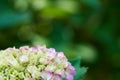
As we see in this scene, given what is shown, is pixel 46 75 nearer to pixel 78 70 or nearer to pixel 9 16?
pixel 78 70

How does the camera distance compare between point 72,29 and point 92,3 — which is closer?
point 92,3

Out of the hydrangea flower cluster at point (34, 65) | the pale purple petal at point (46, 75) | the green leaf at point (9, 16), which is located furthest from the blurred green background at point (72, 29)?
the pale purple petal at point (46, 75)

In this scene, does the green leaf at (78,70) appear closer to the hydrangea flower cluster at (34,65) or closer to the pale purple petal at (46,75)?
the hydrangea flower cluster at (34,65)

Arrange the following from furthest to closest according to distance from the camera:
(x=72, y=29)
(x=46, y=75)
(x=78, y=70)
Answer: (x=72, y=29)
(x=78, y=70)
(x=46, y=75)

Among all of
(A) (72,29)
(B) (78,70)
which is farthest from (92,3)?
(B) (78,70)

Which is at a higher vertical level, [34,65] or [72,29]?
[72,29]

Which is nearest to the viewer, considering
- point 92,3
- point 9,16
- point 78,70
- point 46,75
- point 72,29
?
point 46,75

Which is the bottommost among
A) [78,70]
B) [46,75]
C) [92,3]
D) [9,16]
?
[46,75]
